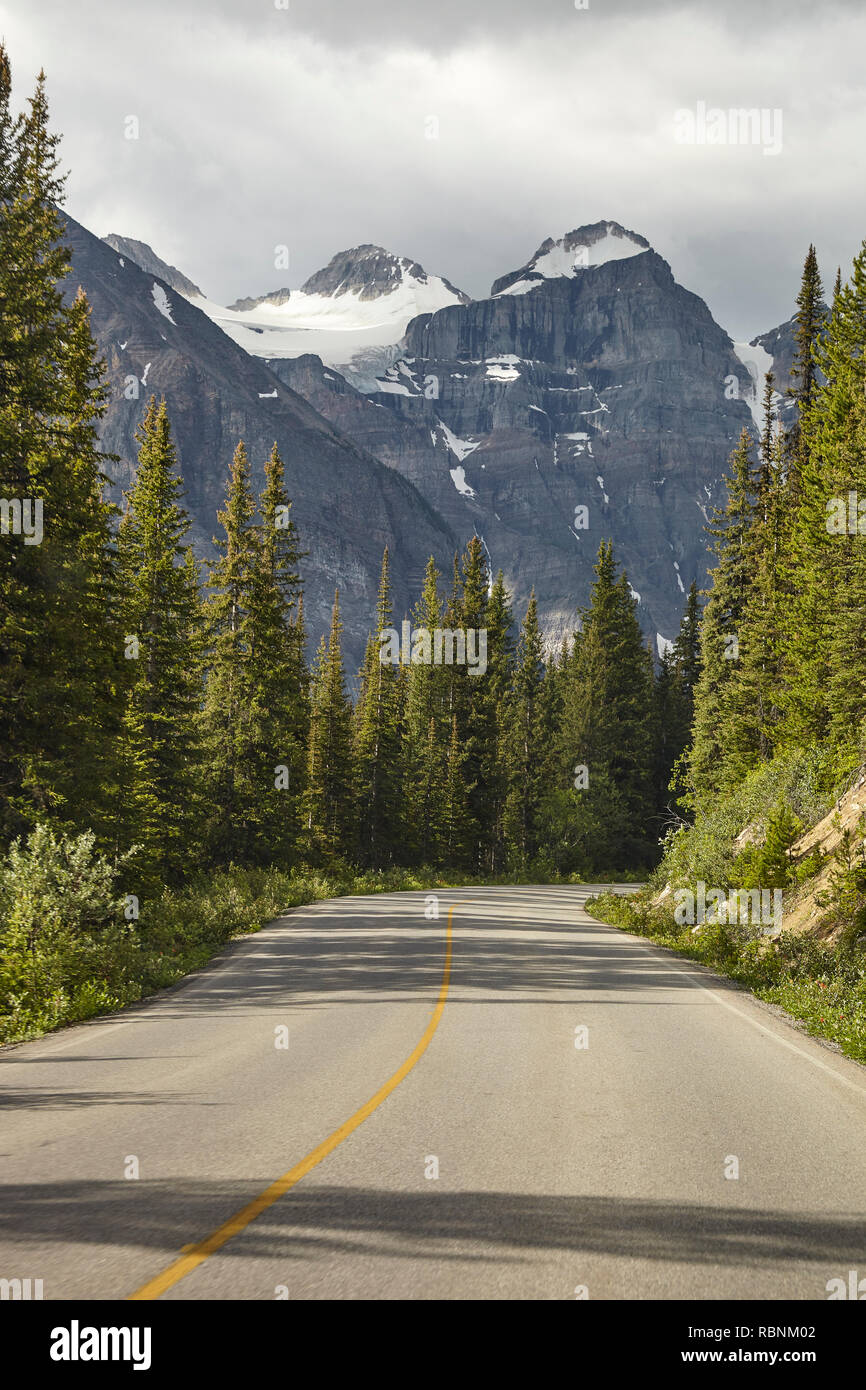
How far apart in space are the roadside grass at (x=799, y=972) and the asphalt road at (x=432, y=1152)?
1.57 feet

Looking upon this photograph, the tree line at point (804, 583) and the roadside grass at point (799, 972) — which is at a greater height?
the tree line at point (804, 583)

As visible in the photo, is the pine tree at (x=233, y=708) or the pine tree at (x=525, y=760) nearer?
the pine tree at (x=233, y=708)

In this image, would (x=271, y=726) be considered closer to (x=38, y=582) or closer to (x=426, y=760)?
(x=38, y=582)

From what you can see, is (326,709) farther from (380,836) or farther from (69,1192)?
(69,1192)

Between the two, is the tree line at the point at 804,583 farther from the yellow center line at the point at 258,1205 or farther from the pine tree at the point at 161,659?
the pine tree at the point at 161,659

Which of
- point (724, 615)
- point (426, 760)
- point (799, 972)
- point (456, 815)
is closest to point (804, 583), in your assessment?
point (724, 615)

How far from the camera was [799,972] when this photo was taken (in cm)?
1538

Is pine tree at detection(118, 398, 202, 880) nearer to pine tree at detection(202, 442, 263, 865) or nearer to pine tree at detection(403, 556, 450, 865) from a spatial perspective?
pine tree at detection(202, 442, 263, 865)

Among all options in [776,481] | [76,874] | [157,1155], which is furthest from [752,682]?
[157,1155]

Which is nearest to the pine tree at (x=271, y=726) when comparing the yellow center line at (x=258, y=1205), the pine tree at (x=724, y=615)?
the pine tree at (x=724, y=615)

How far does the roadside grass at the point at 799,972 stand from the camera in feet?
39.2

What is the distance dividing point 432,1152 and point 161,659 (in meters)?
29.1

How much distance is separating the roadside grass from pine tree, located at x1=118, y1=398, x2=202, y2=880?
17.4 m

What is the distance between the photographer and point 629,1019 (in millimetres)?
12836
